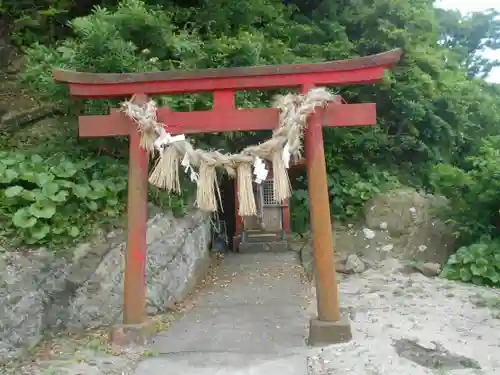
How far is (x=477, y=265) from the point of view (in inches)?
304

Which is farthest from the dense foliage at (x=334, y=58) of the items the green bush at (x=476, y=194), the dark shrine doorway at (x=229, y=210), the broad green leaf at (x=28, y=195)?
the dark shrine doorway at (x=229, y=210)

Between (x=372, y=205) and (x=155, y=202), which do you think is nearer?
(x=155, y=202)

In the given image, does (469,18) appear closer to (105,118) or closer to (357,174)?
(357,174)

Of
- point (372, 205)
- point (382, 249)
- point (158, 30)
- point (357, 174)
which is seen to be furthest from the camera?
point (357, 174)

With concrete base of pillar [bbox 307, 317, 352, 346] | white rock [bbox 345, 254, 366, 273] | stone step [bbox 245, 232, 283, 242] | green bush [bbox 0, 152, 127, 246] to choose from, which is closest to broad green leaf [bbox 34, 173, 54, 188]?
green bush [bbox 0, 152, 127, 246]

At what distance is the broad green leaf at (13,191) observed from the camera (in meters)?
5.33

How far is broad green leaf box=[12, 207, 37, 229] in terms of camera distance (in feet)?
17.1

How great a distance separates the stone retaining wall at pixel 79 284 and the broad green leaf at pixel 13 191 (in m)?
0.66

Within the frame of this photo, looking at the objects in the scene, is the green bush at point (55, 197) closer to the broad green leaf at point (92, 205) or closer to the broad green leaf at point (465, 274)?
the broad green leaf at point (92, 205)

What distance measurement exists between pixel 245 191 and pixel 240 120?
0.74 metres

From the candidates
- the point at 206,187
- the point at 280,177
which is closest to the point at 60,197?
the point at 206,187

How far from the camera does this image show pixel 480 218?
27.6 ft

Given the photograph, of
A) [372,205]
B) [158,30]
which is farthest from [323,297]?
[372,205]

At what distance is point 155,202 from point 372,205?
511 cm
